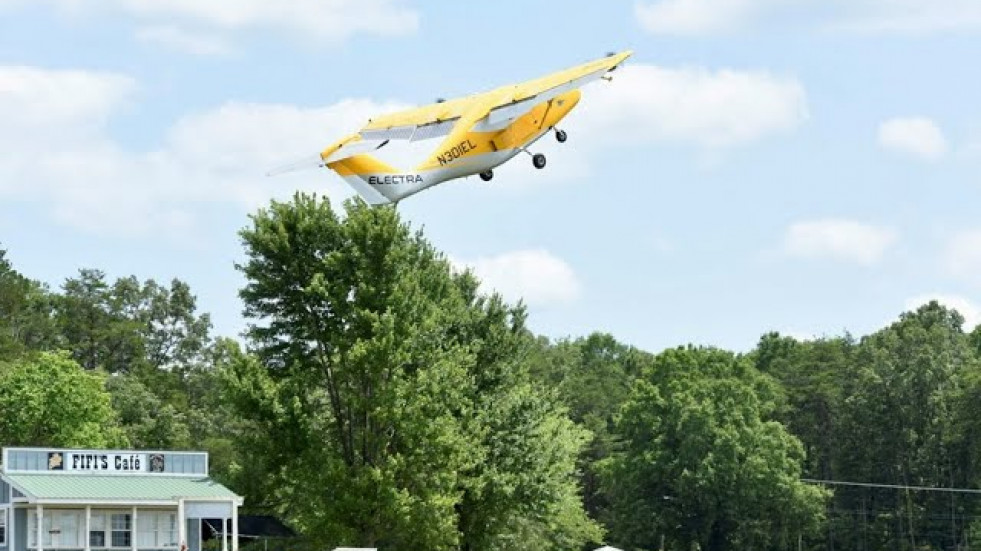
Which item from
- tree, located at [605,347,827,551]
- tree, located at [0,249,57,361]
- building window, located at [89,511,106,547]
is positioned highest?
tree, located at [0,249,57,361]

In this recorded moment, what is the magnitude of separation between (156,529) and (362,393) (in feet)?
31.8

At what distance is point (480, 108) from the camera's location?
63.6 metres

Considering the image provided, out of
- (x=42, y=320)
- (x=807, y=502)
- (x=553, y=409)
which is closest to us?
(x=553, y=409)

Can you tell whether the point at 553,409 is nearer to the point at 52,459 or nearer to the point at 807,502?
the point at 52,459

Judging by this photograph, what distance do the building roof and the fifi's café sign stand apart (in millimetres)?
437

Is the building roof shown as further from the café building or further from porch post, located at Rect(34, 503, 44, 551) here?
porch post, located at Rect(34, 503, 44, 551)

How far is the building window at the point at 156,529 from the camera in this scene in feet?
253

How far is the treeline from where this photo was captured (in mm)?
76750

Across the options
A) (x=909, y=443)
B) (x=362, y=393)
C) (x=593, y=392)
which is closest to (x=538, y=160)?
(x=362, y=393)

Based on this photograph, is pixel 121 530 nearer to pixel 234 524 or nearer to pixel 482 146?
pixel 234 524

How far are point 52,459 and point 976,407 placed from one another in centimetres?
7815

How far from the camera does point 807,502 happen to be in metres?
136

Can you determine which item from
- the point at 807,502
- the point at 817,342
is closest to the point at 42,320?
the point at 807,502

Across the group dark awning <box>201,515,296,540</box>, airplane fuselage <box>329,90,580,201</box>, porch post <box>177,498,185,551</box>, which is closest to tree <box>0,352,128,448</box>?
dark awning <box>201,515,296,540</box>
